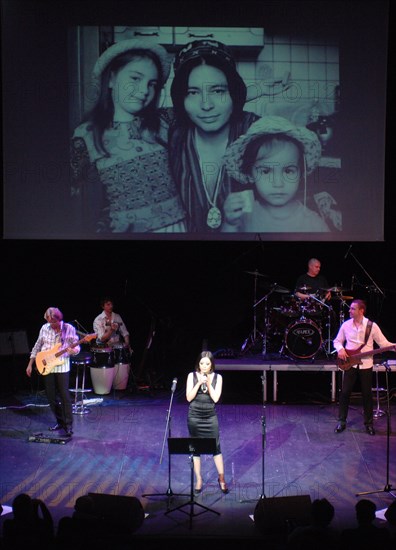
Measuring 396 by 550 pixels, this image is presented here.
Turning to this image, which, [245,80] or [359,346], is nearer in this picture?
[359,346]

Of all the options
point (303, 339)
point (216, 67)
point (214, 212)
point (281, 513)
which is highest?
point (216, 67)

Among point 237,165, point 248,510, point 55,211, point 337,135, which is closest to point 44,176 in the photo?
point 55,211

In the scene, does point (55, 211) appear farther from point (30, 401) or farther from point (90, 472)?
point (90, 472)

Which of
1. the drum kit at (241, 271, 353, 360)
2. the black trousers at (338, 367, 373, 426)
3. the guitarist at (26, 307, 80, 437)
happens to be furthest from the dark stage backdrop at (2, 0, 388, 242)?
the black trousers at (338, 367, 373, 426)

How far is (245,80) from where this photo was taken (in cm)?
1194

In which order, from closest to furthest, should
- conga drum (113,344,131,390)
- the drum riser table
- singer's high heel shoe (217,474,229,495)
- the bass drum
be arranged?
singer's high heel shoe (217,474,229,495), the drum riser table, the bass drum, conga drum (113,344,131,390)

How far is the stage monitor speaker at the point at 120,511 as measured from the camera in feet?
20.0

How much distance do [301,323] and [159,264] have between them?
2.84m

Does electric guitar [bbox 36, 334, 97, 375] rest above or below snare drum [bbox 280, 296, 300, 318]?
below

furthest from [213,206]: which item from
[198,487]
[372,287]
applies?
[198,487]

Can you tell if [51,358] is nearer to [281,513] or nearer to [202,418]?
[202,418]

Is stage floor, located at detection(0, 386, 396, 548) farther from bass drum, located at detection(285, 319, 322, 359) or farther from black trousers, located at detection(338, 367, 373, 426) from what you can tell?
bass drum, located at detection(285, 319, 322, 359)

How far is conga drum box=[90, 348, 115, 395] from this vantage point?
12.0 m

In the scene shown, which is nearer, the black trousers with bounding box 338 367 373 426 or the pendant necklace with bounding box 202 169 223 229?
the black trousers with bounding box 338 367 373 426
